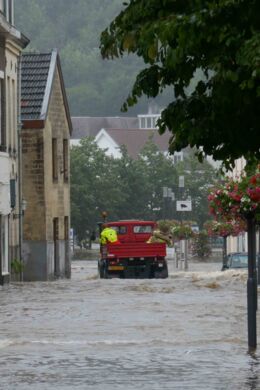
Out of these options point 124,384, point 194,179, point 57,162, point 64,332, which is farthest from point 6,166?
point 194,179

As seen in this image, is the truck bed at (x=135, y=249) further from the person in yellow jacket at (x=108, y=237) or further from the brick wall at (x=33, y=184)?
the brick wall at (x=33, y=184)

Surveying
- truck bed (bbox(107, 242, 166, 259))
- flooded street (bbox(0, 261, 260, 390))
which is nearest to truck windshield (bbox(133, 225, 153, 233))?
truck bed (bbox(107, 242, 166, 259))

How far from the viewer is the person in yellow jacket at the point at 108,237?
57950 millimetres

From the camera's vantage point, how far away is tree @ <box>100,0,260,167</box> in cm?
1230

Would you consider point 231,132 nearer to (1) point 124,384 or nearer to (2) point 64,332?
(1) point 124,384

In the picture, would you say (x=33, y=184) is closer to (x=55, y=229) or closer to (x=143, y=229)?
(x=55, y=229)

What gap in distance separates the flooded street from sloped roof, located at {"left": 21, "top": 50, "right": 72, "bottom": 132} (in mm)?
18014

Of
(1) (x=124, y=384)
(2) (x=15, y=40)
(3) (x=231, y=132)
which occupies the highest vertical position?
(2) (x=15, y=40)

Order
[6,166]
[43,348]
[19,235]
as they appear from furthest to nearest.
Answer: [19,235] < [6,166] < [43,348]

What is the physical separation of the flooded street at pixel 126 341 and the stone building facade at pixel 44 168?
17.0 meters

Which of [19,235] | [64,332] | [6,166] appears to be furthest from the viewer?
[19,235]

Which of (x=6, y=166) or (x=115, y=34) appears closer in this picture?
(x=115, y=34)

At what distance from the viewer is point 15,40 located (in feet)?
164

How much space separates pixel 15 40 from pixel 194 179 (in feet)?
301
